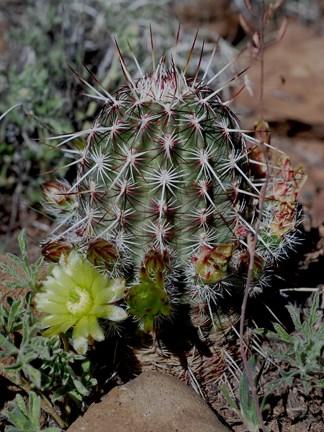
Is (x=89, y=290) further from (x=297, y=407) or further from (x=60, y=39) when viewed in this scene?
(x=60, y=39)

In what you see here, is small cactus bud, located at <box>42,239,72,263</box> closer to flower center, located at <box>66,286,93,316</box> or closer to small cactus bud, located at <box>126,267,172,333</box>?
flower center, located at <box>66,286,93,316</box>

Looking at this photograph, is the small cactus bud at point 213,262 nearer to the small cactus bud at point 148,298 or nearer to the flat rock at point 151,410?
the small cactus bud at point 148,298

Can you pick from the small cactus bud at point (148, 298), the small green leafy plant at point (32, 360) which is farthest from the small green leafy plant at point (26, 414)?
the small cactus bud at point (148, 298)

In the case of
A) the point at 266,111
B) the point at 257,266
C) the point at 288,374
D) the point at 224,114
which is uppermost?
the point at 224,114

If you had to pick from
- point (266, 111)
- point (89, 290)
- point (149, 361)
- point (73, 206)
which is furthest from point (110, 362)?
point (266, 111)

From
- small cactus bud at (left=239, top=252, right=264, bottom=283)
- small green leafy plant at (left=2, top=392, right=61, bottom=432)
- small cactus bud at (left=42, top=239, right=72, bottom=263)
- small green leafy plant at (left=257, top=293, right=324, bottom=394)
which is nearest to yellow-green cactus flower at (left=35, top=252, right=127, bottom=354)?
small cactus bud at (left=42, top=239, right=72, bottom=263)
